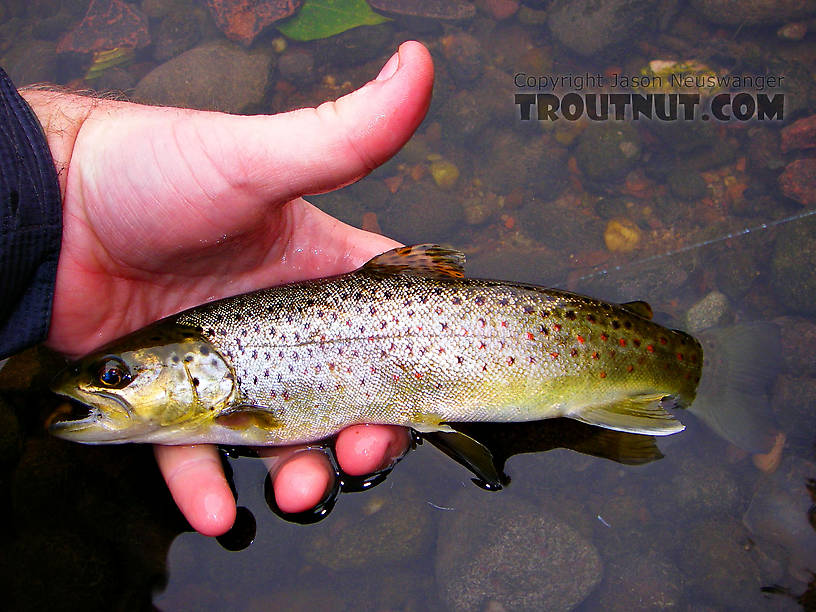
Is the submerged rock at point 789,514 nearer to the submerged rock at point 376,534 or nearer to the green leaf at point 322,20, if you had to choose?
the submerged rock at point 376,534

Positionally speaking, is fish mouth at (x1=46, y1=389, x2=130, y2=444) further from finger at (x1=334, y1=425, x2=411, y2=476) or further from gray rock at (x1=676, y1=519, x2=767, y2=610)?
gray rock at (x1=676, y1=519, x2=767, y2=610)

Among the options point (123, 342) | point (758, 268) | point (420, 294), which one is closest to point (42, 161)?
point (123, 342)

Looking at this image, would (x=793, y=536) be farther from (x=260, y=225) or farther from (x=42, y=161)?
(x=42, y=161)

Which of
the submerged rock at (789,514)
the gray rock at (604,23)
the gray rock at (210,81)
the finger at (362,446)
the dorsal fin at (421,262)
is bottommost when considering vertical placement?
the submerged rock at (789,514)

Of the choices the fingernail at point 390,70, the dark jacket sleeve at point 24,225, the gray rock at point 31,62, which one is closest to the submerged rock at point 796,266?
the fingernail at point 390,70

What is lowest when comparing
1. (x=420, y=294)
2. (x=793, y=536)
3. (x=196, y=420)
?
(x=793, y=536)

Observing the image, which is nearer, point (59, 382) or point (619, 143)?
point (59, 382)

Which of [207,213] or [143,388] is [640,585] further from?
[207,213]
